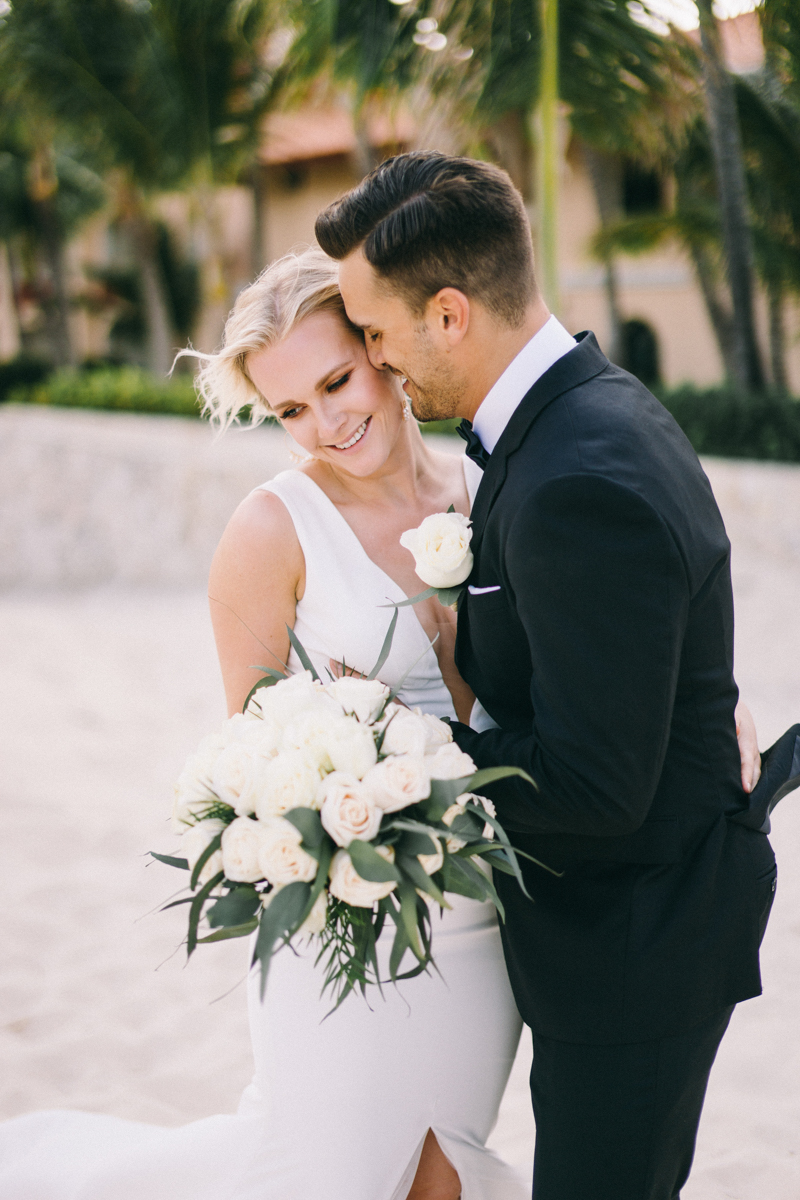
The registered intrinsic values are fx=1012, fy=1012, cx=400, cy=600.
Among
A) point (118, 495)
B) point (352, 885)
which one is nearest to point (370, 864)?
point (352, 885)

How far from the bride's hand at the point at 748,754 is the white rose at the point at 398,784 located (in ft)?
2.27

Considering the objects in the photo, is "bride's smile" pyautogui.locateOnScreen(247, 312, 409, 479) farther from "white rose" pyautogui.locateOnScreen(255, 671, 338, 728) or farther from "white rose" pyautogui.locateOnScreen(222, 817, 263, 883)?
"white rose" pyautogui.locateOnScreen(222, 817, 263, 883)

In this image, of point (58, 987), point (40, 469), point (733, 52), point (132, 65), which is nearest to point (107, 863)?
point (58, 987)

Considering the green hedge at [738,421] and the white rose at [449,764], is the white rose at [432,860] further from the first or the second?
the green hedge at [738,421]

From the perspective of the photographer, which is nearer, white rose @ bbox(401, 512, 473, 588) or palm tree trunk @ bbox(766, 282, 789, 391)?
white rose @ bbox(401, 512, 473, 588)

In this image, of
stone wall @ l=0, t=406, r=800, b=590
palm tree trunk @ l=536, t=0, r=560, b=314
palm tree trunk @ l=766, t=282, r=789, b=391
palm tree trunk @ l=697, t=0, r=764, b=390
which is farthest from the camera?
palm tree trunk @ l=766, t=282, r=789, b=391

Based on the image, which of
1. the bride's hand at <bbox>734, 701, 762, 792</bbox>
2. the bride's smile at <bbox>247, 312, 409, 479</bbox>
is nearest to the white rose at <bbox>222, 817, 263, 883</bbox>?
the bride's hand at <bbox>734, 701, 762, 792</bbox>

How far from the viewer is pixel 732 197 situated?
8531 millimetres

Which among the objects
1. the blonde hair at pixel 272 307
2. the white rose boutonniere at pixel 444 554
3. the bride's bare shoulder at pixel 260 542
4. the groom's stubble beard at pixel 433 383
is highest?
the blonde hair at pixel 272 307

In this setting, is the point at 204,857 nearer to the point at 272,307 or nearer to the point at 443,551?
the point at 443,551

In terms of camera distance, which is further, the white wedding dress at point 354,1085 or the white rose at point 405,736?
the white wedding dress at point 354,1085

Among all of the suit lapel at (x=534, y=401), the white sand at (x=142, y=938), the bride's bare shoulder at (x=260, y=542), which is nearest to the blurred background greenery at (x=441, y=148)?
the white sand at (x=142, y=938)

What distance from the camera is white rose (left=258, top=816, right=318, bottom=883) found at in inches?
60.9

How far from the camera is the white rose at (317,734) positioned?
1.64m
